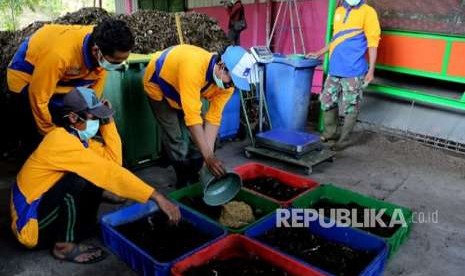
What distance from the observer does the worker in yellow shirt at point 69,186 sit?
216cm

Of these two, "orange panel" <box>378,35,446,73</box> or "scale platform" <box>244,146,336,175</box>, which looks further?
"orange panel" <box>378,35,446,73</box>

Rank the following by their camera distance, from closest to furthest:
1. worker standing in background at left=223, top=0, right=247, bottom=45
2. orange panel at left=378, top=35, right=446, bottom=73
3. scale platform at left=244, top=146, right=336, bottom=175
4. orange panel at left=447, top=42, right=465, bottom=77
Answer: scale platform at left=244, top=146, right=336, bottom=175
orange panel at left=447, top=42, right=465, bottom=77
orange panel at left=378, top=35, right=446, bottom=73
worker standing in background at left=223, top=0, right=247, bottom=45

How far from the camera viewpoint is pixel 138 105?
3.69m

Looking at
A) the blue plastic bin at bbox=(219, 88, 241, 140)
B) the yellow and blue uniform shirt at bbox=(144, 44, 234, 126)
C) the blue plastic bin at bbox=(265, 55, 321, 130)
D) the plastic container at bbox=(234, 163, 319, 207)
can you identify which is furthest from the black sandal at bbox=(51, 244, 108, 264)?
the blue plastic bin at bbox=(265, 55, 321, 130)

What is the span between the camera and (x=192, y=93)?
257cm

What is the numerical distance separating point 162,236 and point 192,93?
0.96 metres

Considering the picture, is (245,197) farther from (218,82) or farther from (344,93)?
(344,93)

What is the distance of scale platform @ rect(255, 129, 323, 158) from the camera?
4.01 meters

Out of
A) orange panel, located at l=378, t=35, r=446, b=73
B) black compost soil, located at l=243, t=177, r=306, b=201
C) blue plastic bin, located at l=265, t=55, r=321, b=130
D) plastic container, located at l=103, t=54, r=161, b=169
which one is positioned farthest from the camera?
blue plastic bin, located at l=265, t=55, r=321, b=130

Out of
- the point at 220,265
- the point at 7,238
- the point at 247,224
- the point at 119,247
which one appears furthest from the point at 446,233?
the point at 7,238

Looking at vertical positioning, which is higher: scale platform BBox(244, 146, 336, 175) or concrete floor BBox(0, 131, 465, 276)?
scale platform BBox(244, 146, 336, 175)

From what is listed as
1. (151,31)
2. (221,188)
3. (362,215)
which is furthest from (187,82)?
(151,31)

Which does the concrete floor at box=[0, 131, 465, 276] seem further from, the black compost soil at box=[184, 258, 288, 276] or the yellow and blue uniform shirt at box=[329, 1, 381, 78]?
the yellow and blue uniform shirt at box=[329, 1, 381, 78]

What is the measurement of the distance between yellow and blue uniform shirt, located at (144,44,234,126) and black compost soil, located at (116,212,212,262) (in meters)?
0.72
